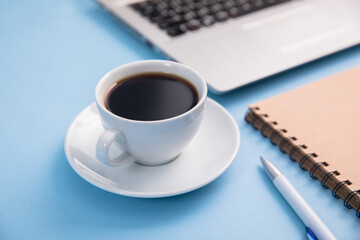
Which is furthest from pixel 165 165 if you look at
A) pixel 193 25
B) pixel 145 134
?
pixel 193 25

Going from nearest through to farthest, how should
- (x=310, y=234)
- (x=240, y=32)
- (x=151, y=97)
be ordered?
(x=310, y=234), (x=151, y=97), (x=240, y=32)

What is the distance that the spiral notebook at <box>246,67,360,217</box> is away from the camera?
464 mm

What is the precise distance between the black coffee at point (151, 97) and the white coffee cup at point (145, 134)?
0.01 meters

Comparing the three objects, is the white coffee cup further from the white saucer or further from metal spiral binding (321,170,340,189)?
metal spiral binding (321,170,340,189)

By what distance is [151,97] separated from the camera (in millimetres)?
513

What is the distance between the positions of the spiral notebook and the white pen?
5 centimetres

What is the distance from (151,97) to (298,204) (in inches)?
9.4

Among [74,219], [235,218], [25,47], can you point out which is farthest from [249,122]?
[25,47]

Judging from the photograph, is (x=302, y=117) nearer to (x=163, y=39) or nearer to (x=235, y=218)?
(x=235, y=218)

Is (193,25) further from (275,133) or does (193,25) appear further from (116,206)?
(116,206)

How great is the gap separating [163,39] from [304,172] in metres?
0.38

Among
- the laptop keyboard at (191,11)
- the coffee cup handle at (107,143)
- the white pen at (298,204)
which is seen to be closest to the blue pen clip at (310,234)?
the white pen at (298,204)

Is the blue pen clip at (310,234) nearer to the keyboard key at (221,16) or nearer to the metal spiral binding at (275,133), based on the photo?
the metal spiral binding at (275,133)

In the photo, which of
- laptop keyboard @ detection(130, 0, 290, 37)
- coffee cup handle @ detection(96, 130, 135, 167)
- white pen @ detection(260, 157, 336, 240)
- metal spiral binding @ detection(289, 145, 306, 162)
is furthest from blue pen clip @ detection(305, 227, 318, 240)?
laptop keyboard @ detection(130, 0, 290, 37)
